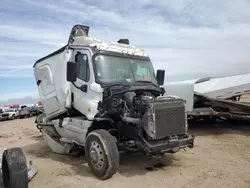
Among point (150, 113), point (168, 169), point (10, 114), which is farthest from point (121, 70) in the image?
point (10, 114)

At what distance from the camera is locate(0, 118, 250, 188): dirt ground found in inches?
208

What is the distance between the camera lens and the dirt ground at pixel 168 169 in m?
5.29

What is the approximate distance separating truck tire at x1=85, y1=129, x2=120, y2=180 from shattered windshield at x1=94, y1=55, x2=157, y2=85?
4.45 ft

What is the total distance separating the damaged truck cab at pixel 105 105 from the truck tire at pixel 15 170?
1769 mm

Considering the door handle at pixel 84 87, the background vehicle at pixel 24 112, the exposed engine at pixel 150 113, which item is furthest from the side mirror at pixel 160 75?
the background vehicle at pixel 24 112

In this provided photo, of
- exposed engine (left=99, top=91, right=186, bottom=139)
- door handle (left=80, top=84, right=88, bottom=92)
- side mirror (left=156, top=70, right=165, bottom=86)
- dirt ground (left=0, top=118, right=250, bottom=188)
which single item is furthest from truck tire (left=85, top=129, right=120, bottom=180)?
side mirror (left=156, top=70, right=165, bottom=86)

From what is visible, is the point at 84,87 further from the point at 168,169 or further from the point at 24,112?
the point at 24,112

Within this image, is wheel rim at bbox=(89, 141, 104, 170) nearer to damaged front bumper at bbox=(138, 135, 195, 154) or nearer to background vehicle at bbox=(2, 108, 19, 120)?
damaged front bumper at bbox=(138, 135, 195, 154)

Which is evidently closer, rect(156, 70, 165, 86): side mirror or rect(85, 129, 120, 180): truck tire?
rect(85, 129, 120, 180): truck tire

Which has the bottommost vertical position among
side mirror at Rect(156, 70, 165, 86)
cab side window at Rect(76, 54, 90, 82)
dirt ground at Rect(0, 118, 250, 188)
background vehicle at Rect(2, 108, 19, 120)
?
background vehicle at Rect(2, 108, 19, 120)

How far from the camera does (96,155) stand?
5586 millimetres

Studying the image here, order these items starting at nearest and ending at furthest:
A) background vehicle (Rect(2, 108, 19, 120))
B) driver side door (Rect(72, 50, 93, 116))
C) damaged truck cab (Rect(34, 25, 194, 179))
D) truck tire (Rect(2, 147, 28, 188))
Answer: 1. truck tire (Rect(2, 147, 28, 188))
2. damaged truck cab (Rect(34, 25, 194, 179))
3. driver side door (Rect(72, 50, 93, 116))
4. background vehicle (Rect(2, 108, 19, 120))

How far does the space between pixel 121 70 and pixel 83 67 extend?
91cm

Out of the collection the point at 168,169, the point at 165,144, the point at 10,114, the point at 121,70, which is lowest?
the point at 10,114
